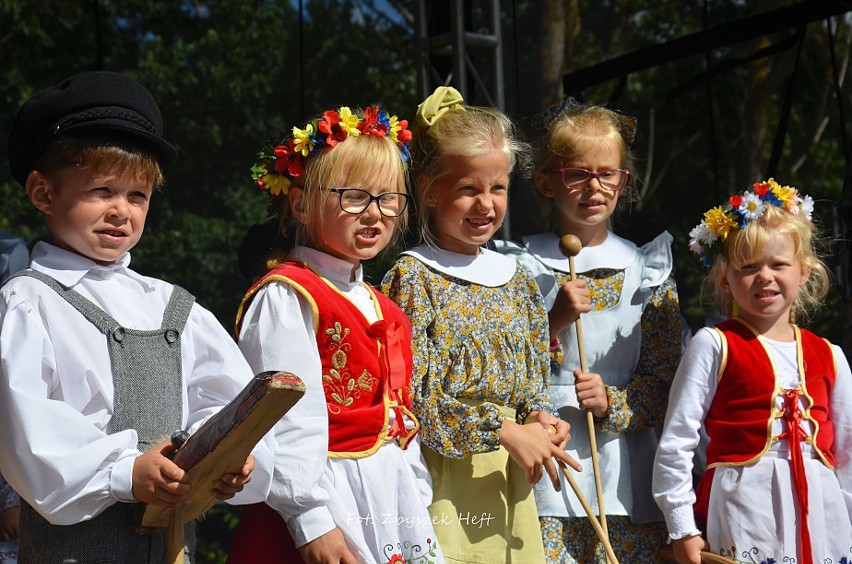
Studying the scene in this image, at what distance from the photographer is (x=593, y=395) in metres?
2.93

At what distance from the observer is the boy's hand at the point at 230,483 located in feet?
5.98

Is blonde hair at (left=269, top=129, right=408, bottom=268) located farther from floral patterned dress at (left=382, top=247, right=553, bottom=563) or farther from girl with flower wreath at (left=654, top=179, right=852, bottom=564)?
girl with flower wreath at (left=654, top=179, right=852, bottom=564)

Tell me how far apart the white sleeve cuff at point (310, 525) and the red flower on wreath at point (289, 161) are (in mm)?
816

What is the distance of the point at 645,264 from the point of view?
320 cm

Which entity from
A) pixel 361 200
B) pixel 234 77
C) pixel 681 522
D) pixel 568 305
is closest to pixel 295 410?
pixel 361 200

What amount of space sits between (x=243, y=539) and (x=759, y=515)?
1.33 metres

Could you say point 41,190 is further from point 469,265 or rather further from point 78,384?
point 469,265

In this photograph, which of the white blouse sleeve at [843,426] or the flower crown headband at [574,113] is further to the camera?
the flower crown headband at [574,113]

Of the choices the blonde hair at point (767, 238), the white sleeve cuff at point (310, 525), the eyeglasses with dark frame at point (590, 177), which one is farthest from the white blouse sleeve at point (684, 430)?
the white sleeve cuff at point (310, 525)

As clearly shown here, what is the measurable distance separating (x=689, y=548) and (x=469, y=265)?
93cm

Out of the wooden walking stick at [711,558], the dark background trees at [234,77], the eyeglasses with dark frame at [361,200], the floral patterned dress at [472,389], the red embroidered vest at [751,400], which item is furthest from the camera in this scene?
the dark background trees at [234,77]

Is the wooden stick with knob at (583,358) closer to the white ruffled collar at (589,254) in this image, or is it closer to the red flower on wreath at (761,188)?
the white ruffled collar at (589,254)

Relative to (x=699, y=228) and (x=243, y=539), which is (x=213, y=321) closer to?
(x=243, y=539)

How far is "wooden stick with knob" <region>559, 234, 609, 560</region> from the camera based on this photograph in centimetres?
285
